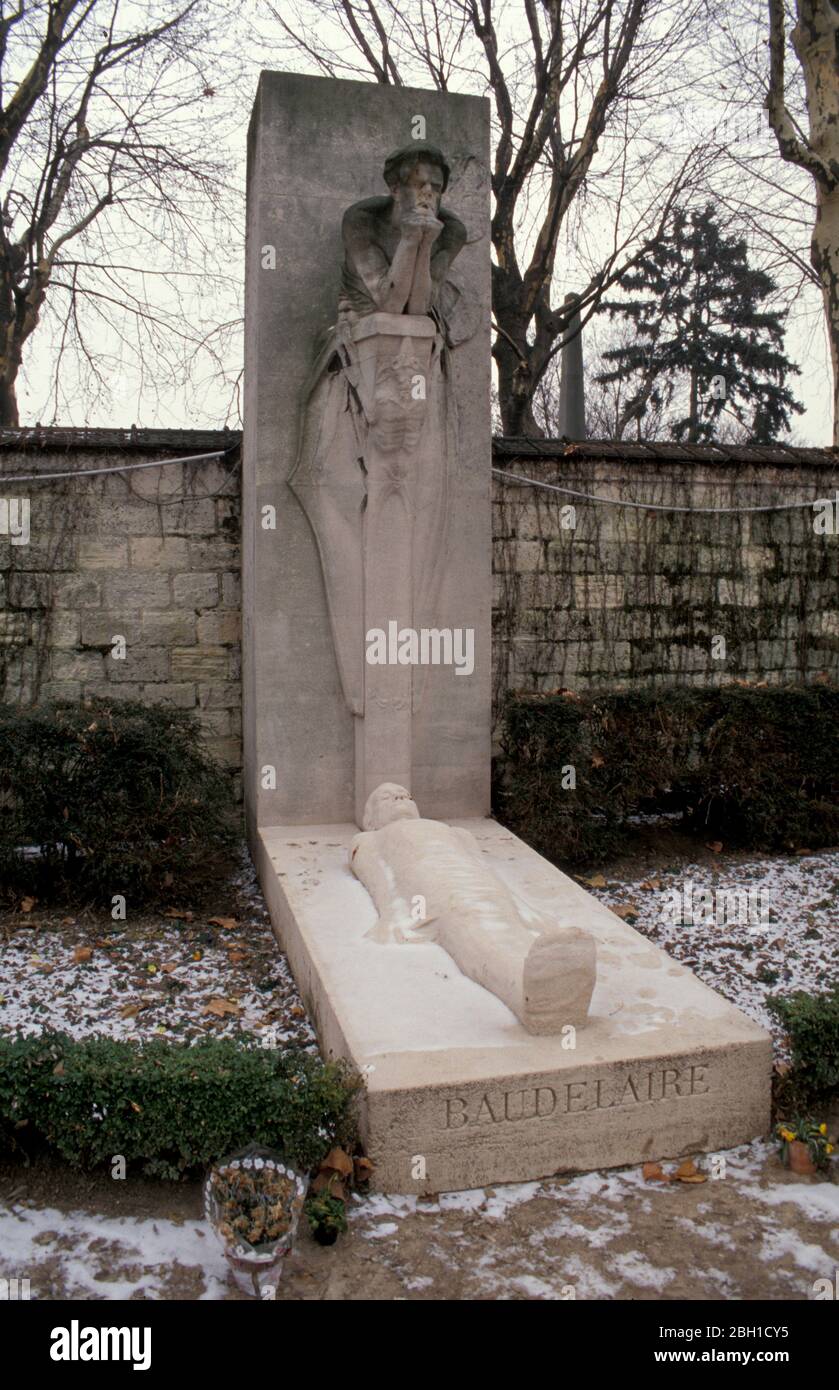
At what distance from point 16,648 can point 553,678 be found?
12.2 ft

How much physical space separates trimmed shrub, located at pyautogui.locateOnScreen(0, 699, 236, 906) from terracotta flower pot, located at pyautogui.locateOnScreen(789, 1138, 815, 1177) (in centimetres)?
336

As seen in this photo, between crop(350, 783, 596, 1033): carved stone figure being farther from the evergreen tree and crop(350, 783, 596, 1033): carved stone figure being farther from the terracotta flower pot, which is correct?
the evergreen tree

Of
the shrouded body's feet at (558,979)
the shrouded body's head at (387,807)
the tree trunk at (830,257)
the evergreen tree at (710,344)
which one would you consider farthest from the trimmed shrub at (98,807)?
the evergreen tree at (710,344)

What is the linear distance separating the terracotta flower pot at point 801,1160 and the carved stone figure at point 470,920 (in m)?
0.70

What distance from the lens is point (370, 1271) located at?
9.05ft

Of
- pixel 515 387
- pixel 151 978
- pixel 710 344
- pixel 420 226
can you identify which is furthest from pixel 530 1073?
pixel 710 344

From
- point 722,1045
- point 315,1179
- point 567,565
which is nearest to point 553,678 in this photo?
point 567,565

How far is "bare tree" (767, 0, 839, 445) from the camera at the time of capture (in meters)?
10.4

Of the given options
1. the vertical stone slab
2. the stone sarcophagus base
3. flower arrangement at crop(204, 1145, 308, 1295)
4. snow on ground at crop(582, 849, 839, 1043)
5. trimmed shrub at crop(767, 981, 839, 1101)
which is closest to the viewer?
flower arrangement at crop(204, 1145, 308, 1295)

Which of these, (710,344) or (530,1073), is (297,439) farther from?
(710,344)

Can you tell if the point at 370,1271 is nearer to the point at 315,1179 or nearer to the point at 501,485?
the point at 315,1179

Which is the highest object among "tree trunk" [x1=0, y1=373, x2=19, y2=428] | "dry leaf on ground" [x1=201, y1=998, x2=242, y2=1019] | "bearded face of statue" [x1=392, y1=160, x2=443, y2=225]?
"tree trunk" [x1=0, y1=373, x2=19, y2=428]

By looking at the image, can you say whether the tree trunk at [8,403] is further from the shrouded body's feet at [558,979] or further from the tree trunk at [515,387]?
the shrouded body's feet at [558,979]

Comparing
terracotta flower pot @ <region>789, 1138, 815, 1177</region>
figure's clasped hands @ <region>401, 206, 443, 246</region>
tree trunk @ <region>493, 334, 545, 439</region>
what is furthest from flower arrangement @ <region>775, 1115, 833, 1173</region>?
tree trunk @ <region>493, 334, 545, 439</region>
